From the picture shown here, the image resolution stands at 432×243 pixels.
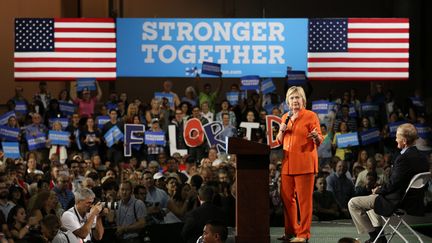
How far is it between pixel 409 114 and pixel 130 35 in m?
5.50

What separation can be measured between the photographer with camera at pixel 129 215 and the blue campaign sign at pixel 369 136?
6427 mm

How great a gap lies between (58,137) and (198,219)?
7.09m

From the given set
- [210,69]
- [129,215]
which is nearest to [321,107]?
[210,69]

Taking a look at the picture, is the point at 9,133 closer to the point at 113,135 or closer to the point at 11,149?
the point at 11,149

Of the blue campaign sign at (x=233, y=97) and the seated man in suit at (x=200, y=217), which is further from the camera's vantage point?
the blue campaign sign at (x=233, y=97)

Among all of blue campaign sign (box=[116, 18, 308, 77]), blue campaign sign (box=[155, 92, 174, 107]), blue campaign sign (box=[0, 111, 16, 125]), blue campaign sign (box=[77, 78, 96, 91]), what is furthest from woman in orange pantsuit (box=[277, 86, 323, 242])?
blue campaign sign (box=[116, 18, 308, 77])

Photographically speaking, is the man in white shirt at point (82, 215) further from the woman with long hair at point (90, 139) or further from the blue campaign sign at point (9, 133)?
the blue campaign sign at point (9, 133)

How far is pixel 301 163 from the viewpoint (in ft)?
37.6

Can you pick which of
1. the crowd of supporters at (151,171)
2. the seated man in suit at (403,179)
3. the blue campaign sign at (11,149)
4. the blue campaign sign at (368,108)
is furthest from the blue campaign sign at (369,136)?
the seated man in suit at (403,179)

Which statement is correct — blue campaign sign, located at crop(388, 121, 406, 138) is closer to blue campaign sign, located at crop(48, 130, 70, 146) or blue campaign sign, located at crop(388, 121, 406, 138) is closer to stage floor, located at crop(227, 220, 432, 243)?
stage floor, located at crop(227, 220, 432, 243)

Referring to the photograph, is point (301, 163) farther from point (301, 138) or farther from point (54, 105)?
point (54, 105)

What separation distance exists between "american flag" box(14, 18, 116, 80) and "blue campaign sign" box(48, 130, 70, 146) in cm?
324

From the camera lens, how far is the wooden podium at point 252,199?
36.3 ft

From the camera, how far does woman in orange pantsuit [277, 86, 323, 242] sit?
1145 cm
